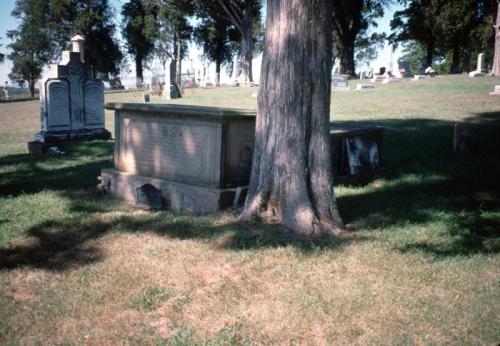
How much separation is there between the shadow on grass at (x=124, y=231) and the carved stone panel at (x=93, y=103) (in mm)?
8193

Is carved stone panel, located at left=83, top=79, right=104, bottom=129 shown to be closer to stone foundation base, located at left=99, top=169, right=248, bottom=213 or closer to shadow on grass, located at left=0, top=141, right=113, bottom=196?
shadow on grass, located at left=0, top=141, right=113, bottom=196

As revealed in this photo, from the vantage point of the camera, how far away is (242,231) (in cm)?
489

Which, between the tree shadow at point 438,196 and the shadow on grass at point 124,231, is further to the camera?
the tree shadow at point 438,196

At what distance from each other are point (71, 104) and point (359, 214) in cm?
980

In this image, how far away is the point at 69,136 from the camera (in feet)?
41.1

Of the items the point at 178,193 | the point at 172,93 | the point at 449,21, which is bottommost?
the point at 178,193

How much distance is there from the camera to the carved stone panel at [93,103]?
13062 millimetres

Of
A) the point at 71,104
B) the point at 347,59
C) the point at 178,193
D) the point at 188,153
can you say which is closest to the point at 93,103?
the point at 71,104

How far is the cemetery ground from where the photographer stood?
3230 millimetres

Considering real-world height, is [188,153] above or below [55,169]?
above

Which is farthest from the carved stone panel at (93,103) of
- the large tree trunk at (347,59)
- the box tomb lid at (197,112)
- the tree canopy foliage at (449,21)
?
the tree canopy foliage at (449,21)

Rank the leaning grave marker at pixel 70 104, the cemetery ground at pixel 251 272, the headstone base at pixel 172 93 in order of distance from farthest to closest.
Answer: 1. the headstone base at pixel 172 93
2. the leaning grave marker at pixel 70 104
3. the cemetery ground at pixel 251 272

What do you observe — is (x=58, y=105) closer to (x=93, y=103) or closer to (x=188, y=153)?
(x=93, y=103)

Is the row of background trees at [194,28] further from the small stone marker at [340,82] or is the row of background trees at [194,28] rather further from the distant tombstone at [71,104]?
the distant tombstone at [71,104]
